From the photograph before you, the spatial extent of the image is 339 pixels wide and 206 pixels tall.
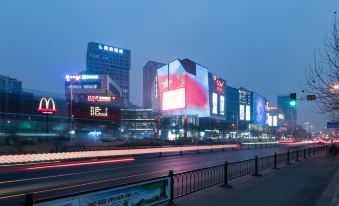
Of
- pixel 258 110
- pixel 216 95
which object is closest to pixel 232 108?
pixel 258 110

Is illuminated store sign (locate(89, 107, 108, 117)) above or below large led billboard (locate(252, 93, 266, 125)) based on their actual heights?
below

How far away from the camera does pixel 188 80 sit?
356 ft

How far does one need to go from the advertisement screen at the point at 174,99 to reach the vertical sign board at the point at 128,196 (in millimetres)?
92192

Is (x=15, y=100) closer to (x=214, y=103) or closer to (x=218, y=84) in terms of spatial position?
(x=214, y=103)

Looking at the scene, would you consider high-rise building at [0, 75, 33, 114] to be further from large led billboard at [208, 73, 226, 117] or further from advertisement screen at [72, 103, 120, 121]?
large led billboard at [208, 73, 226, 117]

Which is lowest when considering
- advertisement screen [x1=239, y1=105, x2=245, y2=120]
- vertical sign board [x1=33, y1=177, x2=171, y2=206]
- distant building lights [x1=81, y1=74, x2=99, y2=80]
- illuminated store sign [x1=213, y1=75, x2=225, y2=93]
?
vertical sign board [x1=33, y1=177, x2=171, y2=206]

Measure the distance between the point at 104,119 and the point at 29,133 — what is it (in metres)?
18.5

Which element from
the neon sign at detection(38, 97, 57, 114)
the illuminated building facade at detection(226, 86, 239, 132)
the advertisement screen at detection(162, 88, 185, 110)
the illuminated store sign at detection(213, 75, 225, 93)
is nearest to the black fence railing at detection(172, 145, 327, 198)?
the neon sign at detection(38, 97, 57, 114)

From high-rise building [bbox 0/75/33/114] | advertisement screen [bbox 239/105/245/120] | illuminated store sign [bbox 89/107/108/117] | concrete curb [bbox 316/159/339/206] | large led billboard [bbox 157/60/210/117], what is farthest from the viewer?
advertisement screen [bbox 239/105/245/120]

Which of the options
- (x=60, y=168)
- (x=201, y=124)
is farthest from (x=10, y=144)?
(x=201, y=124)

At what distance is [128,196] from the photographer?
914 centimetres

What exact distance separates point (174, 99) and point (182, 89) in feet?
11.0

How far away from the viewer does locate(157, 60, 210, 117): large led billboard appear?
10525cm

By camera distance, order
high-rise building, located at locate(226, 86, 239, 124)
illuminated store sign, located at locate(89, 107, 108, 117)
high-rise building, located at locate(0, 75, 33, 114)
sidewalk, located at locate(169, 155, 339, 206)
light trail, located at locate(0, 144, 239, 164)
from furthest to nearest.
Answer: high-rise building, located at locate(226, 86, 239, 124) → illuminated store sign, located at locate(89, 107, 108, 117) → high-rise building, located at locate(0, 75, 33, 114) → light trail, located at locate(0, 144, 239, 164) → sidewalk, located at locate(169, 155, 339, 206)
